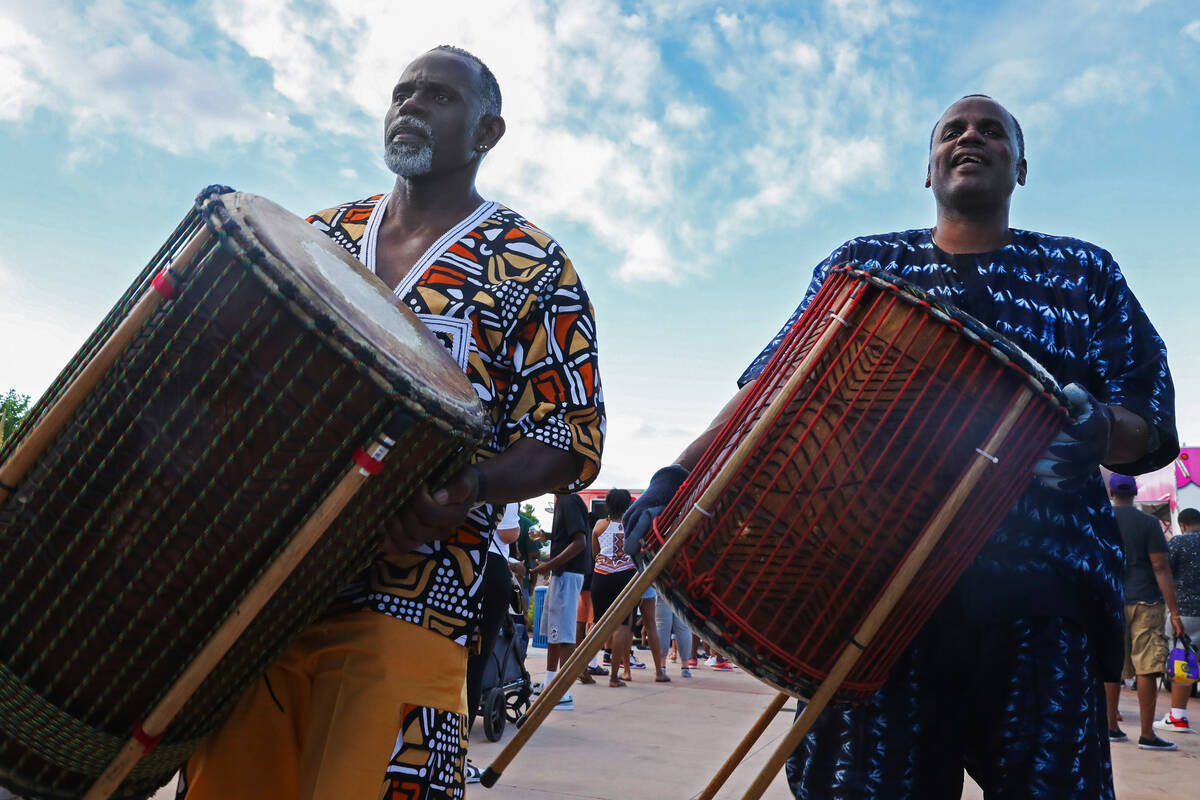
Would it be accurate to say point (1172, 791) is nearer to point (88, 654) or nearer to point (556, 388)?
point (556, 388)

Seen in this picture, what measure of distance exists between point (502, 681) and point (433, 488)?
4.48 m

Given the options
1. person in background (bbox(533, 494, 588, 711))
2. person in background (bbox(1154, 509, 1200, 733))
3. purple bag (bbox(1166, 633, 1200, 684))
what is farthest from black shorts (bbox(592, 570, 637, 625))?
person in background (bbox(1154, 509, 1200, 733))

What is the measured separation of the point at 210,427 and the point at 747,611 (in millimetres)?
901

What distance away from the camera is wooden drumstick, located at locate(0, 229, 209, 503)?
135cm

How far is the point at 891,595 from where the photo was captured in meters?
1.58

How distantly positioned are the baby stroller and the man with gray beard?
11.4 feet

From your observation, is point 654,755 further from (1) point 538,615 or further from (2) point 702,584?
(1) point 538,615

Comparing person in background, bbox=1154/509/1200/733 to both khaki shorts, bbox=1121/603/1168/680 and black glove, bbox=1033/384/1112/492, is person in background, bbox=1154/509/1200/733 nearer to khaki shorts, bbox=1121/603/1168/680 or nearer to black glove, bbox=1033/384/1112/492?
khaki shorts, bbox=1121/603/1168/680

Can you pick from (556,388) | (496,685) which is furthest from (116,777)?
(496,685)

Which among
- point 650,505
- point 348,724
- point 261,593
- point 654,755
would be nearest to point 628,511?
point 650,505

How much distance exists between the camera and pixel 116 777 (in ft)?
4.65

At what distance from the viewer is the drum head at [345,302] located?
1.33 m

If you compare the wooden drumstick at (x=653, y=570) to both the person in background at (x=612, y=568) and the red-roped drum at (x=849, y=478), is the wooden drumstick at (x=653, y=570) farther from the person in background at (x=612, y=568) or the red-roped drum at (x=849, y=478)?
the person in background at (x=612, y=568)

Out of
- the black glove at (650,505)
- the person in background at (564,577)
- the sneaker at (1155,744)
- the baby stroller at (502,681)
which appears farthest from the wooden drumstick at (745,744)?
the sneaker at (1155,744)
